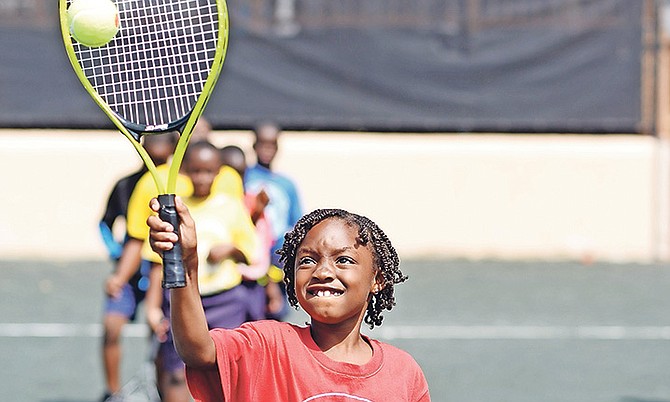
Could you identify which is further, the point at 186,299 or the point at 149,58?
the point at 149,58

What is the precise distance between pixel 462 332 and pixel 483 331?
0.47 ft

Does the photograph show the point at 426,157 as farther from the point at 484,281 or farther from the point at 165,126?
the point at 165,126

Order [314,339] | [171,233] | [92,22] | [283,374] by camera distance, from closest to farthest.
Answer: [171,233]
[283,374]
[314,339]
[92,22]

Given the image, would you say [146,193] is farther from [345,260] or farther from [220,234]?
[345,260]

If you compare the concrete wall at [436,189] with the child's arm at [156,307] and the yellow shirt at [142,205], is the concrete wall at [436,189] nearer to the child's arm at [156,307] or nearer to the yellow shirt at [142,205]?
the yellow shirt at [142,205]

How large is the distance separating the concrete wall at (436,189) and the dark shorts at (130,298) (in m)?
5.16

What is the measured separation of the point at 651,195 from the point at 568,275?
Answer: 1.54m

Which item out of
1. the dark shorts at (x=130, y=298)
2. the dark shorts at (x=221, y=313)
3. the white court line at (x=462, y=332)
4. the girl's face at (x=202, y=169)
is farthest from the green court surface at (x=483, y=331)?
the girl's face at (x=202, y=169)

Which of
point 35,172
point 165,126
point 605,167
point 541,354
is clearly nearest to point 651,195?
point 605,167

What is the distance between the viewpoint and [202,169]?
18.3 feet

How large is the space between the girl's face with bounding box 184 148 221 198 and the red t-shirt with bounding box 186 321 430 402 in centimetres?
271

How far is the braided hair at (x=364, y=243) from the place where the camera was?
3000mm

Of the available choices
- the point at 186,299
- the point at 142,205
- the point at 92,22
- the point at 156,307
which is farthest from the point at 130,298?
the point at 186,299

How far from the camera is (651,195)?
12.0 meters
